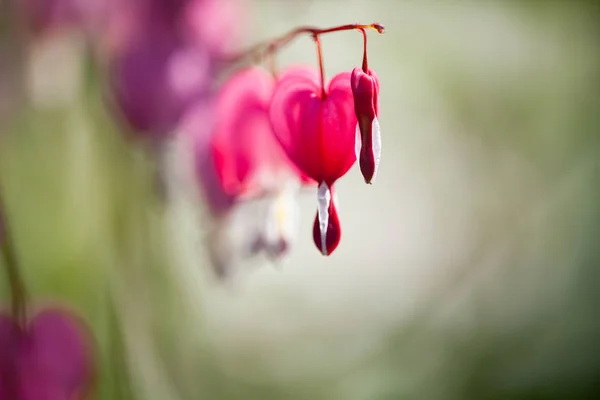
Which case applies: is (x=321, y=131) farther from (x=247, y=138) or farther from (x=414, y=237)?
(x=414, y=237)

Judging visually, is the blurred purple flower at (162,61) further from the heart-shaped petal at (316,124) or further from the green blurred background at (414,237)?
the green blurred background at (414,237)

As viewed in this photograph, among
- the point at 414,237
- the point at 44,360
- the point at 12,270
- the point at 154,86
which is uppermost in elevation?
the point at 154,86

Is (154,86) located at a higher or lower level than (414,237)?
higher

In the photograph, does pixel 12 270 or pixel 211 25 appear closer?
pixel 12 270

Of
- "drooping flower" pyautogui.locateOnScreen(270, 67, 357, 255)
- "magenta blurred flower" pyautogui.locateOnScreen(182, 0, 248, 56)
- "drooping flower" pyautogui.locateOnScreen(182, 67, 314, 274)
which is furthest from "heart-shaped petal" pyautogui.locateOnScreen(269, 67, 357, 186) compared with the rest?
"magenta blurred flower" pyautogui.locateOnScreen(182, 0, 248, 56)

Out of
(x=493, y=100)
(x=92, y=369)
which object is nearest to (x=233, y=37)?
(x=92, y=369)

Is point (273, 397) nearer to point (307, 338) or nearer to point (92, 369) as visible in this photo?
point (307, 338)

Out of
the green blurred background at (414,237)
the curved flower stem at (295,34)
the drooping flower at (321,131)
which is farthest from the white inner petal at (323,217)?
the green blurred background at (414,237)

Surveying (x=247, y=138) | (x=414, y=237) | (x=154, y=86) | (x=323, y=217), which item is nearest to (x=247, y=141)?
(x=247, y=138)
